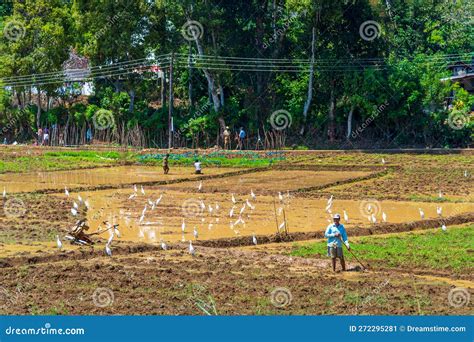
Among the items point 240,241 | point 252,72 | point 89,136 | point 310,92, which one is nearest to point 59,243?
point 240,241

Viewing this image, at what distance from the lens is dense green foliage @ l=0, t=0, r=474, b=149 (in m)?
47.0

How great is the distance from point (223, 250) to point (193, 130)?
30553 mm

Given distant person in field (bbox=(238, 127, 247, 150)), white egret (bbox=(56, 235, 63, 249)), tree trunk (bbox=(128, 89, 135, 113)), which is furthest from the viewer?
tree trunk (bbox=(128, 89, 135, 113))

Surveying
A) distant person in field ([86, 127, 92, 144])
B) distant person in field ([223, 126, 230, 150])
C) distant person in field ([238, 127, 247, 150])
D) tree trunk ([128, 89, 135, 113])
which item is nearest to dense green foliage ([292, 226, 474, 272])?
distant person in field ([223, 126, 230, 150])

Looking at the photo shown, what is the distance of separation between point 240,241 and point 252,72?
31883 millimetres

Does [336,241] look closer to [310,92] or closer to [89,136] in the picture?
[310,92]

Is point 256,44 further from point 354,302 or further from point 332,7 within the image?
point 354,302

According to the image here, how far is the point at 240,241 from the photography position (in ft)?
65.8

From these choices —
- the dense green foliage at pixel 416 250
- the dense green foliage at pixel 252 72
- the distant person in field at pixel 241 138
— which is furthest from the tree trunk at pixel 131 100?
the dense green foliage at pixel 416 250

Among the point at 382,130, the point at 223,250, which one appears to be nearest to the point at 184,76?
the point at 382,130

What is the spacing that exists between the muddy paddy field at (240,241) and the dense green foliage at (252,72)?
29.4 feet

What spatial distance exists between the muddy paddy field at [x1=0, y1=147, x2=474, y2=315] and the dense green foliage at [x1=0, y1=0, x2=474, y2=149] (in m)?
8.96

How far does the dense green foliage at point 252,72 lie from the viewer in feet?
154

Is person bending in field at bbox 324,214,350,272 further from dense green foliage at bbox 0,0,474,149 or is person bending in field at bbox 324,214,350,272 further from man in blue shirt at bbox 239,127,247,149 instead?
man in blue shirt at bbox 239,127,247,149
